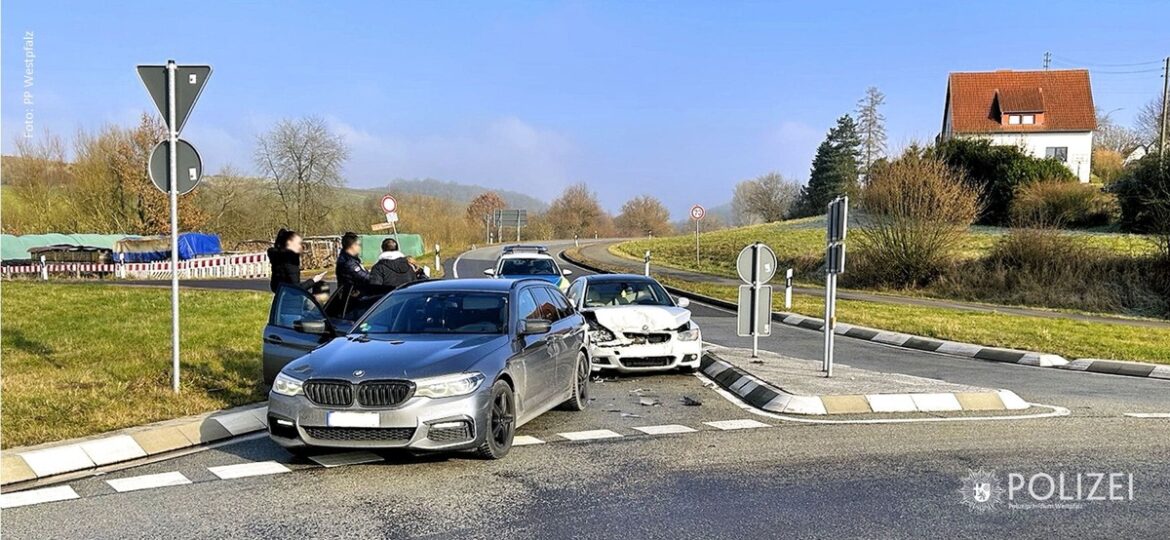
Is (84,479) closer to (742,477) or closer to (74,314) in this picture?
(742,477)

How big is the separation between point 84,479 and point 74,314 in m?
11.7

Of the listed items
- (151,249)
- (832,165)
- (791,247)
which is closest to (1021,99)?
(832,165)

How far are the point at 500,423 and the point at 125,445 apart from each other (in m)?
2.99

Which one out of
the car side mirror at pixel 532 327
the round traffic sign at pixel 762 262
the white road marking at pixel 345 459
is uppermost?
the round traffic sign at pixel 762 262

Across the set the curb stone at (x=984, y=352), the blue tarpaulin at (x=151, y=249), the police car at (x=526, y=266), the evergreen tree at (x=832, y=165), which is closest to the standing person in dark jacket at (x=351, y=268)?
the police car at (x=526, y=266)

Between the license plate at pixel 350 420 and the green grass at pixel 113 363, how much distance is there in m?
2.39

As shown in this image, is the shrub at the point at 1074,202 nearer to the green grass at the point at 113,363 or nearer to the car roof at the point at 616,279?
the car roof at the point at 616,279

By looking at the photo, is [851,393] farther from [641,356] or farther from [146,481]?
[146,481]

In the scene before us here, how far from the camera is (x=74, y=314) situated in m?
15.3

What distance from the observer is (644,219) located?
112000 mm

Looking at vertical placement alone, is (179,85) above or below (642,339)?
above

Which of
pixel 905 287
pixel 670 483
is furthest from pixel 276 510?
pixel 905 287

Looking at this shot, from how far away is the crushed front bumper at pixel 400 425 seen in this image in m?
5.54

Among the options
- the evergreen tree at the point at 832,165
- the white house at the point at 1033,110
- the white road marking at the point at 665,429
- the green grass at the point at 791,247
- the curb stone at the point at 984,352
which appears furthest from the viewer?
the evergreen tree at the point at 832,165
